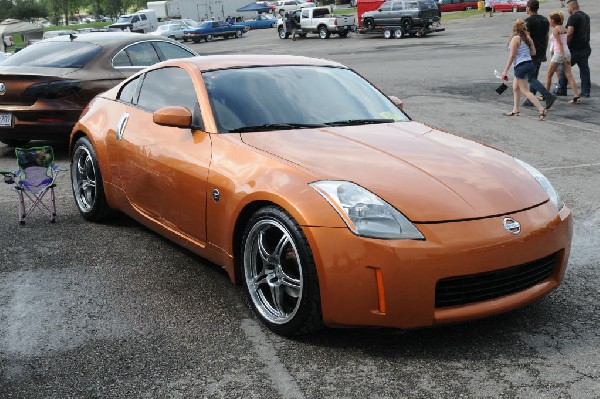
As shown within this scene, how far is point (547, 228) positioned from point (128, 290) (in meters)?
2.58

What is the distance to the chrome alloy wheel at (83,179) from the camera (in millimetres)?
6457

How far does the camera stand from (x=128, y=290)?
4.88 meters

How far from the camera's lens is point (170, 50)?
10.4 meters

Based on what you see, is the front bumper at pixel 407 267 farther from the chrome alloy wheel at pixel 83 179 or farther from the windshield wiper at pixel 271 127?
the chrome alloy wheel at pixel 83 179

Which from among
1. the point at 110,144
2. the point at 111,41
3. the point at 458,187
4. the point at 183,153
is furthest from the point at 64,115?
the point at 458,187

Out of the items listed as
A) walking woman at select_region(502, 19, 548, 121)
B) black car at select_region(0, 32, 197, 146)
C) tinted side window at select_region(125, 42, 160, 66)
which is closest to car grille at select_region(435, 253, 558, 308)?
black car at select_region(0, 32, 197, 146)

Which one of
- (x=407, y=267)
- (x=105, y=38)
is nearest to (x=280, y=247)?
(x=407, y=267)

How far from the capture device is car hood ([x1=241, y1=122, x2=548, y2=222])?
152 inches

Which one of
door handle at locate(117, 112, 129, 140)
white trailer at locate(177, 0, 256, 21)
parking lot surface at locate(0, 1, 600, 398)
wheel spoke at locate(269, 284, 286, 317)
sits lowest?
parking lot surface at locate(0, 1, 600, 398)

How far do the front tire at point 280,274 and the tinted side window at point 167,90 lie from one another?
50.5 inches

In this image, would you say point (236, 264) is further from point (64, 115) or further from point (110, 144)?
point (64, 115)

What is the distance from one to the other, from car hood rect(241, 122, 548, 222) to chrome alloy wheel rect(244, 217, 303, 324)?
1.30 ft

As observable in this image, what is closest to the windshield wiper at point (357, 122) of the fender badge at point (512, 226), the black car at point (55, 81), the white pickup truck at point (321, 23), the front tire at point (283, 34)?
the fender badge at point (512, 226)

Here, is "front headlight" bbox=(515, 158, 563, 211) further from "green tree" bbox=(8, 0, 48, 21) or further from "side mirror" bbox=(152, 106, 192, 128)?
"green tree" bbox=(8, 0, 48, 21)
